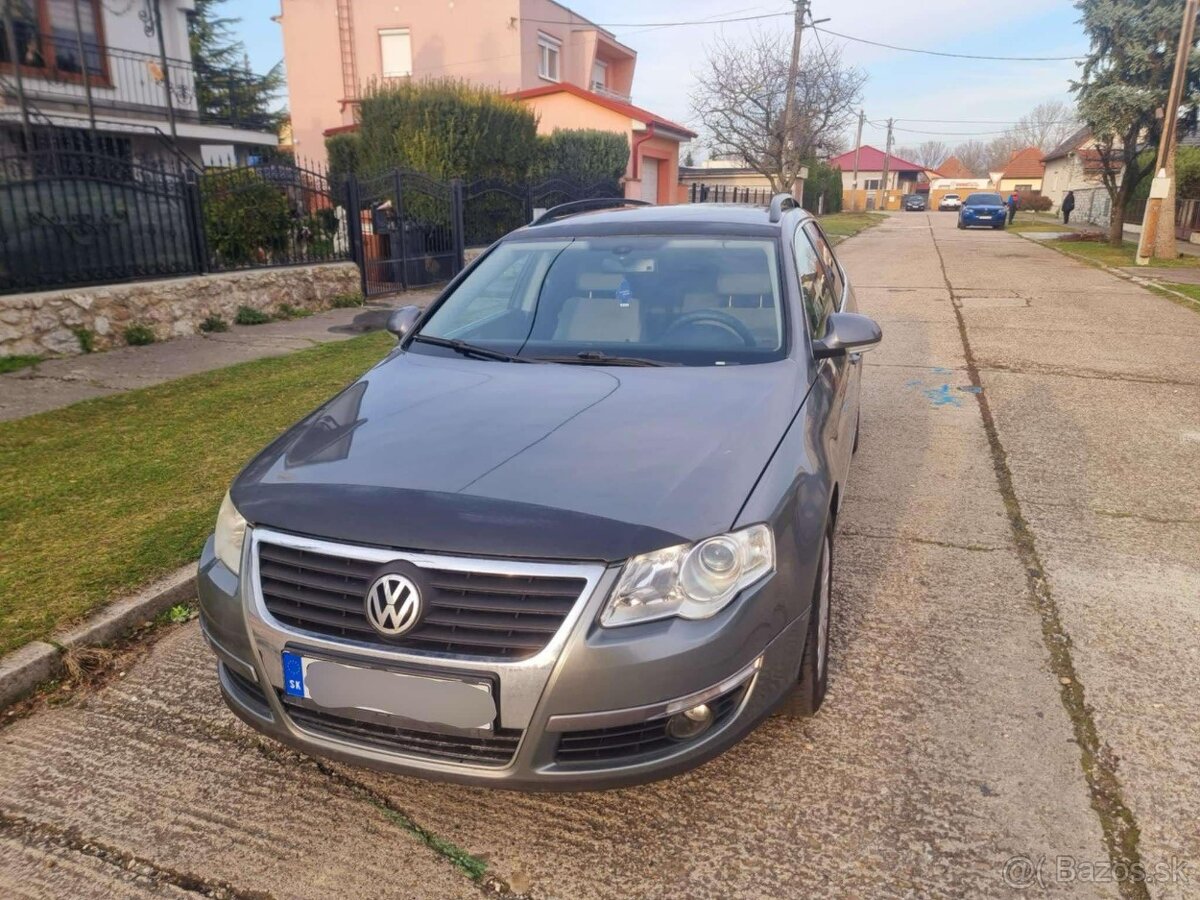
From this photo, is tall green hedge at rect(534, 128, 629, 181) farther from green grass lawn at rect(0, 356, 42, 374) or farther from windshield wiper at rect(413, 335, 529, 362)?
windshield wiper at rect(413, 335, 529, 362)

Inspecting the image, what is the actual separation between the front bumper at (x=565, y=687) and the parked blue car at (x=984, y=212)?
3810 cm

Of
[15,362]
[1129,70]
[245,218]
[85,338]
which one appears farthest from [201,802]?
[1129,70]

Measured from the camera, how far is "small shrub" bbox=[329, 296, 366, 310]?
11.8 meters

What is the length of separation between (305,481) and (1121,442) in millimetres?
5515

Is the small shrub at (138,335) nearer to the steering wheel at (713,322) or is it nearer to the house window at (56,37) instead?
the steering wheel at (713,322)

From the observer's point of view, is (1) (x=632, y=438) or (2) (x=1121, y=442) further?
(2) (x=1121, y=442)

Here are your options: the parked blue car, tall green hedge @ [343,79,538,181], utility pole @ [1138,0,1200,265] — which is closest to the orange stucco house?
tall green hedge @ [343,79,538,181]

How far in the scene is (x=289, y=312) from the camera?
35.8ft

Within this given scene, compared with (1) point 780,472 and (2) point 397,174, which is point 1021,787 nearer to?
(1) point 780,472

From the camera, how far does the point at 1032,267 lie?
733 inches

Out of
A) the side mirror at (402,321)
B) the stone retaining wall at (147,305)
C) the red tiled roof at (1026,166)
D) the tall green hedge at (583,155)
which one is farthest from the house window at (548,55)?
the red tiled roof at (1026,166)

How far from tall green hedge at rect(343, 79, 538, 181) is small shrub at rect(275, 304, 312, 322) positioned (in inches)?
163

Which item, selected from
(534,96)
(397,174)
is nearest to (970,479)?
(397,174)

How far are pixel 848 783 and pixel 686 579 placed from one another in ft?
3.06
